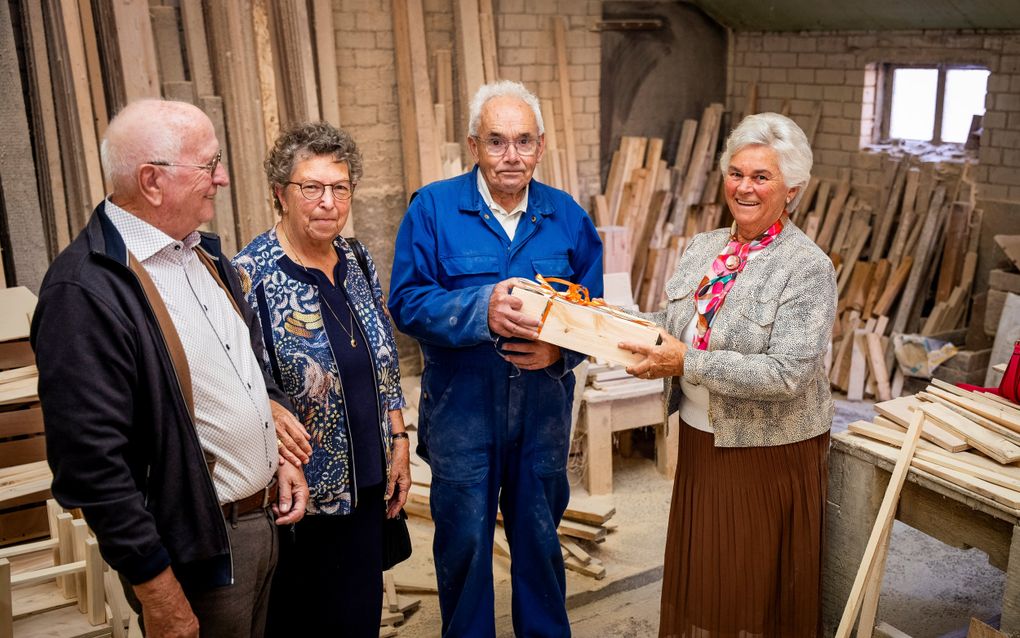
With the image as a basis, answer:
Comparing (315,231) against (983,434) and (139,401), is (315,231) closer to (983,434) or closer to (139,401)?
(139,401)

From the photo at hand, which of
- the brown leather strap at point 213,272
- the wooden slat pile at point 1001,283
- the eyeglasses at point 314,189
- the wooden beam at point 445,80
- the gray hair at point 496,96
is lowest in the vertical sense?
the wooden slat pile at point 1001,283

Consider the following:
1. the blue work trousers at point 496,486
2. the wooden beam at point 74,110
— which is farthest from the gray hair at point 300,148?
the wooden beam at point 74,110

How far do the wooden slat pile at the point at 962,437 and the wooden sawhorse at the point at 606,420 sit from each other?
6.95ft

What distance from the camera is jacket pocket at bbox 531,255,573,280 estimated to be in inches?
127

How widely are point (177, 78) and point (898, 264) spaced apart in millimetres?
5484

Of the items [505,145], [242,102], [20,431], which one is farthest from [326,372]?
[242,102]

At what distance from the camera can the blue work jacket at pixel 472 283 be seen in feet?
10.4

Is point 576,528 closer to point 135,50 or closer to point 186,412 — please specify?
point 186,412

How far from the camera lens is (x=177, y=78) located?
18.2 feet

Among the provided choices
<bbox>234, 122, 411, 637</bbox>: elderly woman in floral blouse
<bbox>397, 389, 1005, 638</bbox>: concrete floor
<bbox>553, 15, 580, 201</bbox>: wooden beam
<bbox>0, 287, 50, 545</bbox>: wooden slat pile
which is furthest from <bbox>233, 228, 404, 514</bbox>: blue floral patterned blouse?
<bbox>553, 15, 580, 201</bbox>: wooden beam

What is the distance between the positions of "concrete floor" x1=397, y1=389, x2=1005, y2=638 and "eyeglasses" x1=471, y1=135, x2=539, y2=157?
6.80 feet

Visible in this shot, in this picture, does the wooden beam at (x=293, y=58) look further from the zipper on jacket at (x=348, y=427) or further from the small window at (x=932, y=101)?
the small window at (x=932, y=101)

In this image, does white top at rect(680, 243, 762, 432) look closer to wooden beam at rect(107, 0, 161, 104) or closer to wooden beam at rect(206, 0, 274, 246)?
wooden beam at rect(206, 0, 274, 246)

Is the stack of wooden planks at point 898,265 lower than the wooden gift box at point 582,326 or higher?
lower
